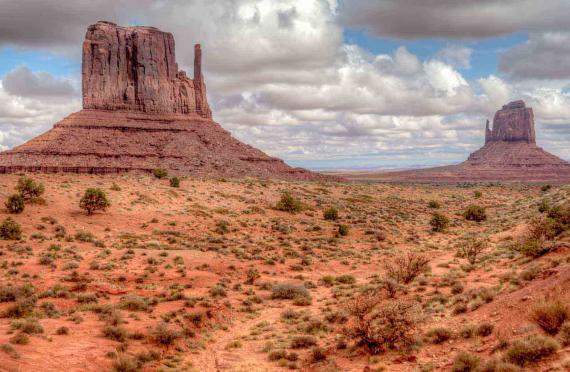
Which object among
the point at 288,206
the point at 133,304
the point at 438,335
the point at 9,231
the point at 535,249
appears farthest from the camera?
the point at 288,206

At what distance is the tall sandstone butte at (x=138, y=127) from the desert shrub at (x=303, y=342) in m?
79.8

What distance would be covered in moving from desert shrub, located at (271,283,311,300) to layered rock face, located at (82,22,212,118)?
107 meters

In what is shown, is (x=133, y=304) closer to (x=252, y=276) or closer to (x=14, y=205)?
(x=252, y=276)

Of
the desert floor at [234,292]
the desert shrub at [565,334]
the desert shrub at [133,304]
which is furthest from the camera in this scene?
the desert shrub at [133,304]

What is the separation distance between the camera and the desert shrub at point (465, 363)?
32.8 ft

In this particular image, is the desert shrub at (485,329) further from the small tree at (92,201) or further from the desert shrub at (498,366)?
the small tree at (92,201)

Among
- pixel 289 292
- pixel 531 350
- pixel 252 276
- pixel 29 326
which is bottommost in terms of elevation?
pixel 289 292

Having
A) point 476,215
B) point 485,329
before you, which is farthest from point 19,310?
point 476,215

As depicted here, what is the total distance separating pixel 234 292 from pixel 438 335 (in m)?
12.4

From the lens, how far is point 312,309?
20.0 m

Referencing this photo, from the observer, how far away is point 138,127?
109750mm

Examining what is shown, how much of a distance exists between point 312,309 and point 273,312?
5.80ft

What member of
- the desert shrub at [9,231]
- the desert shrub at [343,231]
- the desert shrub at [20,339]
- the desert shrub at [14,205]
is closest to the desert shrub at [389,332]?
the desert shrub at [20,339]

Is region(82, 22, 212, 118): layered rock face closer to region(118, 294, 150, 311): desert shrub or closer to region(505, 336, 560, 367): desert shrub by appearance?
region(118, 294, 150, 311): desert shrub
